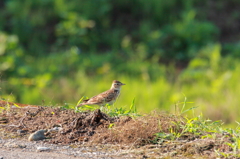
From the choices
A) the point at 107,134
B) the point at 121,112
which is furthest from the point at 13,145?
the point at 121,112

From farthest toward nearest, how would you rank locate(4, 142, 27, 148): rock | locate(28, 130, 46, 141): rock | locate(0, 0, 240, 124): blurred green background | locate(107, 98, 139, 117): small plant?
locate(0, 0, 240, 124): blurred green background, locate(107, 98, 139, 117): small plant, locate(28, 130, 46, 141): rock, locate(4, 142, 27, 148): rock

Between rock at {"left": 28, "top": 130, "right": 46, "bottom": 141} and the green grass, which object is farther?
the green grass

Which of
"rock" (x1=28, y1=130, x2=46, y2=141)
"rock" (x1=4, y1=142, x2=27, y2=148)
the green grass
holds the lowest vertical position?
"rock" (x1=4, y1=142, x2=27, y2=148)

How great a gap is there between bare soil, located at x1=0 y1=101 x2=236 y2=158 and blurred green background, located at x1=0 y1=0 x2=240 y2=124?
7.07 meters

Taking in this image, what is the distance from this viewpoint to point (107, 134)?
20.8 ft

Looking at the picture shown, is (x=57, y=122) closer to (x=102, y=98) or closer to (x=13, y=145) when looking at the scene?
(x=13, y=145)

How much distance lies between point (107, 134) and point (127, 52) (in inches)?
476

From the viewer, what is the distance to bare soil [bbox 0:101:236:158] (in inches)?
230

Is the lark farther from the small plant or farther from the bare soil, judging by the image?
the bare soil

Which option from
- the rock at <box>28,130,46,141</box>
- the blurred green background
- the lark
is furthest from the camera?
the blurred green background

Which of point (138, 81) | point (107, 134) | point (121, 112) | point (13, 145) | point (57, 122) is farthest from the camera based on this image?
point (138, 81)

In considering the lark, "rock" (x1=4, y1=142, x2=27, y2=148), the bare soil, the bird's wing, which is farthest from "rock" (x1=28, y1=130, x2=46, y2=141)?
the bird's wing

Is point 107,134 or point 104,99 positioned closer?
point 107,134

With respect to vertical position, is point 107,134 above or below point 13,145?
above
